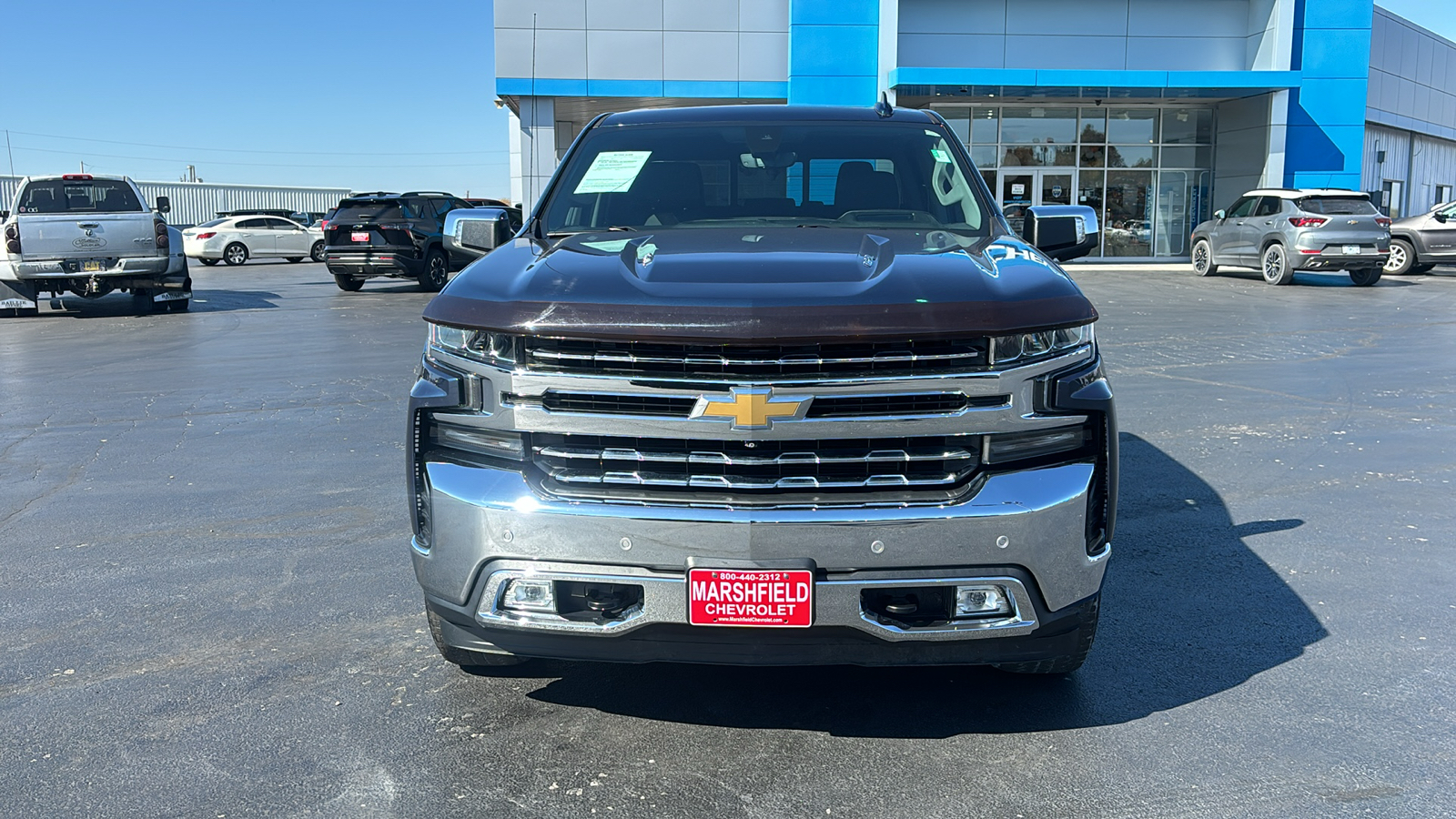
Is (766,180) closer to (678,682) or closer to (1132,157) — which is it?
(678,682)

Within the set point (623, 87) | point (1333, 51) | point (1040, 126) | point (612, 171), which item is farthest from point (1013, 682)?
point (1333, 51)

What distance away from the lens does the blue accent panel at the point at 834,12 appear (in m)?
28.7

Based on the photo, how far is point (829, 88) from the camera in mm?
29078

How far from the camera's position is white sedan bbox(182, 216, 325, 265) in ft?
111

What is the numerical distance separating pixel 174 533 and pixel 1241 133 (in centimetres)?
3130

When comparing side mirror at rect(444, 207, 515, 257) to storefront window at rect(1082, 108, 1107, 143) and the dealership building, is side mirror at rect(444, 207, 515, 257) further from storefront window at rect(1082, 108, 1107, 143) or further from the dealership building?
storefront window at rect(1082, 108, 1107, 143)

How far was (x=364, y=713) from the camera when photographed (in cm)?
350

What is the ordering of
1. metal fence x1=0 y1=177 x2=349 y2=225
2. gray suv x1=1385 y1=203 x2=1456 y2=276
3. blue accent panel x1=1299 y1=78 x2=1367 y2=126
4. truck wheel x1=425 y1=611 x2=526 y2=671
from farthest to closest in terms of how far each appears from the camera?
metal fence x1=0 y1=177 x2=349 y2=225
blue accent panel x1=1299 y1=78 x2=1367 y2=126
gray suv x1=1385 y1=203 x2=1456 y2=276
truck wheel x1=425 y1=611 x2=526 y2=671

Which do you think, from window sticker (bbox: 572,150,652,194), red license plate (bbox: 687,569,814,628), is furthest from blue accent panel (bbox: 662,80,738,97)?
red license plate (bbox: 687,569,814,628)

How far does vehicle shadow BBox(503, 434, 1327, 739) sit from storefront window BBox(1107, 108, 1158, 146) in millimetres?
29425

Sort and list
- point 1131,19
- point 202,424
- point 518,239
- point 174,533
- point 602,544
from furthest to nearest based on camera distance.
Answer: point 1131,19 < point 202,424 < point 174,533 < point 518,239 < point 602,544

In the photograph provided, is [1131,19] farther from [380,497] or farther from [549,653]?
[549,653]

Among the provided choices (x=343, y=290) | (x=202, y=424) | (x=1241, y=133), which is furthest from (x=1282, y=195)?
(x=202, y=424)

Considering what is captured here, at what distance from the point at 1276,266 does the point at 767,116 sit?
2081 centimetres
